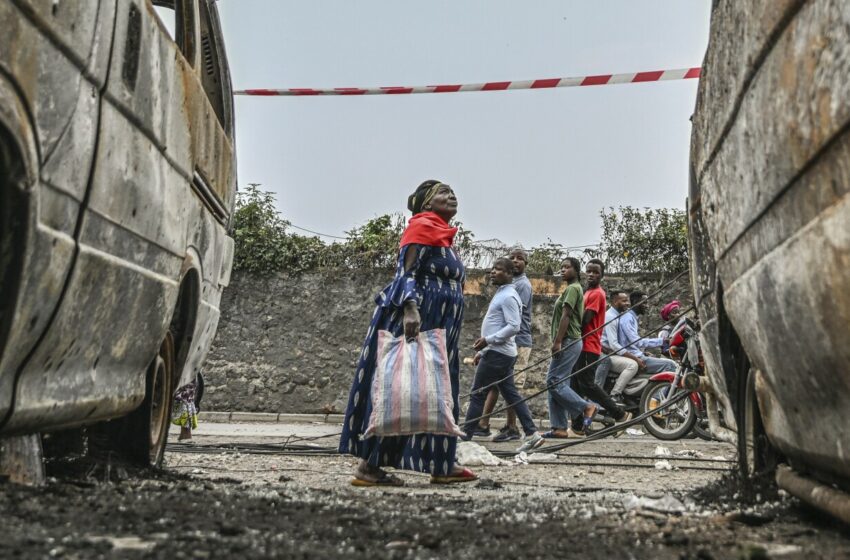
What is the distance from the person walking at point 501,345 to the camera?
30.5 ft

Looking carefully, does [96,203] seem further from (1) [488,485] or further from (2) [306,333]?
(2) [306,333]

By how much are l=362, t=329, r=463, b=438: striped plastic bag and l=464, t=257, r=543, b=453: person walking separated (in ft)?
12.5

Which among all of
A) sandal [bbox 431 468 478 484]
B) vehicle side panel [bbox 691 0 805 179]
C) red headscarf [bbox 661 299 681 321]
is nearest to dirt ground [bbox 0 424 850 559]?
sandal [bbox 431 468 478 484]

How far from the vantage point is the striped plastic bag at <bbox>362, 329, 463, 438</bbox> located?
5359 mm

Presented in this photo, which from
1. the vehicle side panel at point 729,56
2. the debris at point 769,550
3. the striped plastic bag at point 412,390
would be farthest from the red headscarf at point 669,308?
the debris at point 769,550

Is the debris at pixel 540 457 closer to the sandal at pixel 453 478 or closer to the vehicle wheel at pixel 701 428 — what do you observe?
the sandal at pixel 453 478

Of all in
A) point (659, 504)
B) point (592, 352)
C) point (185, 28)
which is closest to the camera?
point (659, 504)

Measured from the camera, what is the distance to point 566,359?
32.7 ft

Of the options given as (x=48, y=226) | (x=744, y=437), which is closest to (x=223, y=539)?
(x=48, y=226)

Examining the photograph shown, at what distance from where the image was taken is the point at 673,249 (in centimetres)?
1377

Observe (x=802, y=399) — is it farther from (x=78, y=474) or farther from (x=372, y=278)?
(x=372, y=278)

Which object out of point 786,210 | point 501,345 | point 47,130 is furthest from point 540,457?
point 47,130

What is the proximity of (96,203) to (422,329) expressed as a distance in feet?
9.20

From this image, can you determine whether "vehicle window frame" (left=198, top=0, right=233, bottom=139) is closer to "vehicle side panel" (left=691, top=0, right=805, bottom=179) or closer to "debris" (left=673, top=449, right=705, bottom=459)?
"vehicle side panel" (left=691, top=0, right=805, bottom=179)
